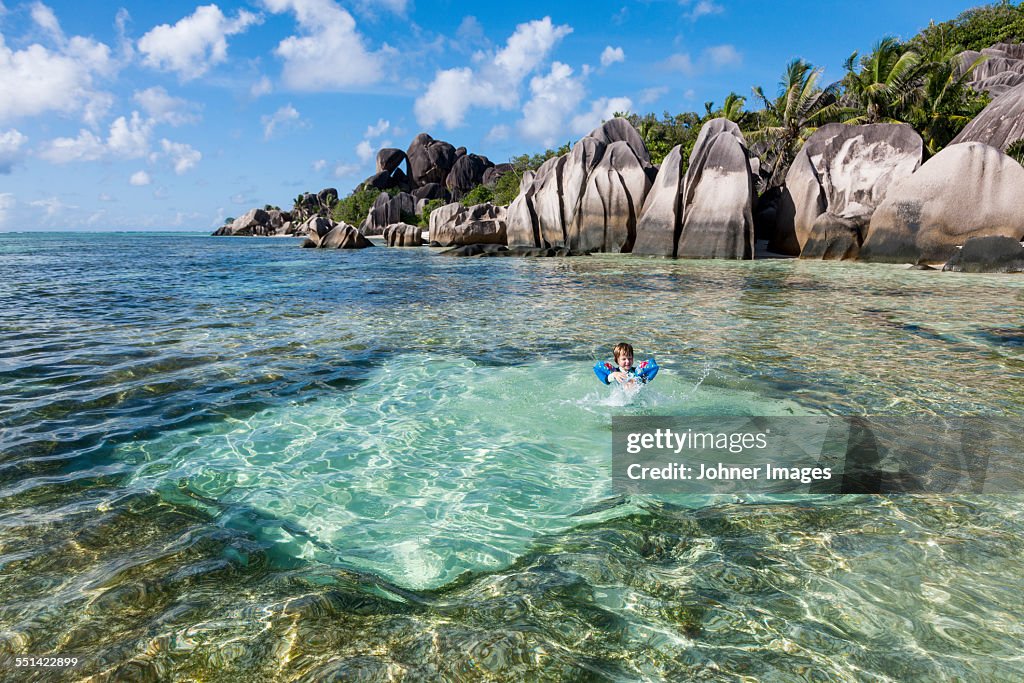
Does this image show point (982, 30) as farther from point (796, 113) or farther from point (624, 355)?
point (624, 355)

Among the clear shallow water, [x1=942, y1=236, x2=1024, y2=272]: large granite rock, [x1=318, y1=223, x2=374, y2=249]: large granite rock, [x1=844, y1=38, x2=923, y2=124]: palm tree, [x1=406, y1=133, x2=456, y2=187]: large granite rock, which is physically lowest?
the clear shallow water

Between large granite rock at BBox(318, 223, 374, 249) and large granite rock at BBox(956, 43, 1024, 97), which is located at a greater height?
large granite rock at BBox(956, 43, 1024, 97)

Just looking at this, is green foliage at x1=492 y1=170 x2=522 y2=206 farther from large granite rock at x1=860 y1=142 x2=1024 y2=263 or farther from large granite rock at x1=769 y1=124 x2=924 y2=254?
large granite rock at x1=860 y1=142 x2=1024 y2=263

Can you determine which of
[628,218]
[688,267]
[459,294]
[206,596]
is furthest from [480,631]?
[628,218]

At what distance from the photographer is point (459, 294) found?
15547 mm

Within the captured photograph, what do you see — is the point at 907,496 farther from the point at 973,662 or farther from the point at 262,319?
the point at 262,319

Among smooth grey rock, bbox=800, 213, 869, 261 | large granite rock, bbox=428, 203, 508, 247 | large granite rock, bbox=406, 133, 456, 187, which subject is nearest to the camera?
smooth grey rock, bbox=800, 213, 869, 261

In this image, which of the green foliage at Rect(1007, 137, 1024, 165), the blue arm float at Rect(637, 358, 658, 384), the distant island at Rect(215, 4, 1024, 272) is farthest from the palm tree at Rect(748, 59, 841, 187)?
the blue arm float at Rect(637, 358, 658, 384)

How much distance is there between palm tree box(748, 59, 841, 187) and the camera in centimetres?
3222

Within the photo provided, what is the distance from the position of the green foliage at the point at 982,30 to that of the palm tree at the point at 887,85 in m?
13.2

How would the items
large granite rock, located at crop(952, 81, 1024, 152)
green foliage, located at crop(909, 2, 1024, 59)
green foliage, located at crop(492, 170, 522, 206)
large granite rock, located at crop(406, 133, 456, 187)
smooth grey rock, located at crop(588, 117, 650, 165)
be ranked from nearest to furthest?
1. large granite rock, located at crop(952, 81, 1024, 152)
2. smooth grey rock, located at crop(588, 117, 650, 165)
3. green foliage, located at crop(909, 2, 1024, 59)
4. green foliage, located at crop(492, 170, 522, 206)
5. large granite rock, located at crop(406, 133, 456, 187)

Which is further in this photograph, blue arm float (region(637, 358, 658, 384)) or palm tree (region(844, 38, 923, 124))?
palm tree (region(844, 38, 923, 124))

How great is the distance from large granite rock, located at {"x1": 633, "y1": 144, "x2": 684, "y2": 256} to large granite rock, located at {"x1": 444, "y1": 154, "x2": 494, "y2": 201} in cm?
6173

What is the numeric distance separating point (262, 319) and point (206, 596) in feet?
31.6
